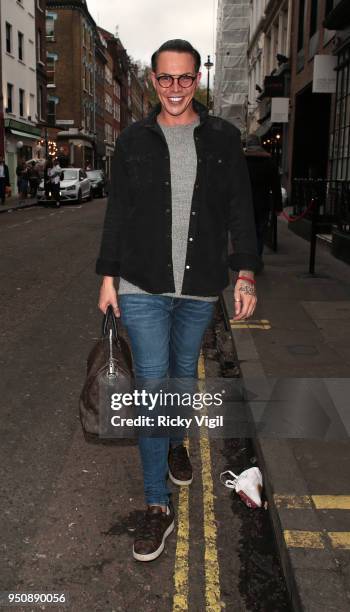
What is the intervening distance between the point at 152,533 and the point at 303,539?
0.68 meters

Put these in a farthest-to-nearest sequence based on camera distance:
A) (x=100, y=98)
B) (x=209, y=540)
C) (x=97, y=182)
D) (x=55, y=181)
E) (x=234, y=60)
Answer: (x=100, y=98), (x=234, y=60), (x=97, y=182), (x=55, y=181), (x=209, y=540)

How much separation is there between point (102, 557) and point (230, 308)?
490 centimetres

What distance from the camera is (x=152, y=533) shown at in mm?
2902

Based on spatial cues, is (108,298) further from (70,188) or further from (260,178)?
(70,188)

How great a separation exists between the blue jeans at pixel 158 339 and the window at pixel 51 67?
57.0 m

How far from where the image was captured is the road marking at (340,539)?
275cm

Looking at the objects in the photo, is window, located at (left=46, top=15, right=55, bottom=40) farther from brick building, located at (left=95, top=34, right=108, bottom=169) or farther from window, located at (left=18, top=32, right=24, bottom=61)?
window, located at (left=18, top=32, right=24, bottom=61)

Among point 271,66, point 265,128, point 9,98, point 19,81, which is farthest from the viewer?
point 19,81

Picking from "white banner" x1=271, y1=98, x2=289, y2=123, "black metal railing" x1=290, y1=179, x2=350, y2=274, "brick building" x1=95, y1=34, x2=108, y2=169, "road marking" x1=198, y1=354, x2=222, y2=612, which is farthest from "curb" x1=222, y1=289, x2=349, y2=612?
"brick building" x1=95, y1=34, x2=108, y2=169

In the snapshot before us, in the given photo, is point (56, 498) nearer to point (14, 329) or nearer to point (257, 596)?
point (257, 596)

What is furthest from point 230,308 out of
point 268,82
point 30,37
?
point 30,37

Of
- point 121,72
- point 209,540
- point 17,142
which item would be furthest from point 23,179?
point 121,72

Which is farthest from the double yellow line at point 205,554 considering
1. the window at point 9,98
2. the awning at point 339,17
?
the window at point 9,98

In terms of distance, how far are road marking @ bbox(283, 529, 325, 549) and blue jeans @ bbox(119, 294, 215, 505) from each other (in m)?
0.60
